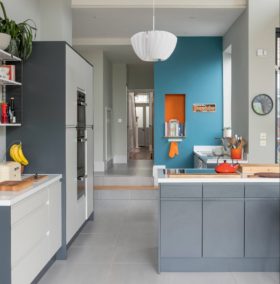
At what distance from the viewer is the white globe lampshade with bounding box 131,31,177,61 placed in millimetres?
3918

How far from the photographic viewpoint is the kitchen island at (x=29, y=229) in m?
2.75

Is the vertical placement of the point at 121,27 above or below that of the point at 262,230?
above

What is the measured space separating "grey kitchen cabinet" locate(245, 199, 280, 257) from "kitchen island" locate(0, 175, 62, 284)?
6.23 feet

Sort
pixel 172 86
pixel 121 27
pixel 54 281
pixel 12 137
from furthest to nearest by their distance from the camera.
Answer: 1. pixel 172 86
2. pixel 121 27
3. pixel 12 137
4. pixel 54 281

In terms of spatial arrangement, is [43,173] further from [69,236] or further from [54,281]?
[54,281]

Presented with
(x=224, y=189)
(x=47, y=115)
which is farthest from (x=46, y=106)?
(x=224, y=189)

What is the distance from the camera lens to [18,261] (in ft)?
9.62

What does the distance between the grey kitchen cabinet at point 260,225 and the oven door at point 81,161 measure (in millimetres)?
2160

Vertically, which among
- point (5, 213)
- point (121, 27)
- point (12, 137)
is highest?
point (121, 27)

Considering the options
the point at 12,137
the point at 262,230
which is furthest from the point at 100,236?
the point at 262,230

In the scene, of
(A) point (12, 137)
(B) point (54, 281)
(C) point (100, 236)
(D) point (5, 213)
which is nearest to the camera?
(D) point (5, 213)

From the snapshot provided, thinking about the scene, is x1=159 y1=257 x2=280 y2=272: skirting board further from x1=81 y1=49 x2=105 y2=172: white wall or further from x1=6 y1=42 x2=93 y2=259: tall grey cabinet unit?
x1=81 y1=49 x2=105 y2=172: white wall

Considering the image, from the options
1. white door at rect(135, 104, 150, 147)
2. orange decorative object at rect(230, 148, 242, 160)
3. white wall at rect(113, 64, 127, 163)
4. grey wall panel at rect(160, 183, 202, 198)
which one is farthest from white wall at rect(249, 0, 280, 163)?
white door at rect(135, 104, 150, 147)

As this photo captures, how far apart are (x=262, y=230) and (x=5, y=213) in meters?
2.36
